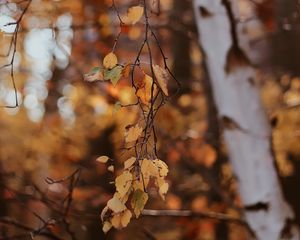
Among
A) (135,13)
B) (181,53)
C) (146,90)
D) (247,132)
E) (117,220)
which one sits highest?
(135,13)

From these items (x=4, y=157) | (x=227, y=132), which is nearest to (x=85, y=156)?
(x=227, y=132)

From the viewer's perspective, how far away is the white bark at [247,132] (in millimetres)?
2539

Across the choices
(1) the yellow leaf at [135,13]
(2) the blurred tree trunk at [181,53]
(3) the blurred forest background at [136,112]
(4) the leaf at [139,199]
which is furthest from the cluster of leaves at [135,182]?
(2) the blurred tree trunk at [181,53]

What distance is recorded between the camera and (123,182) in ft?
4.47

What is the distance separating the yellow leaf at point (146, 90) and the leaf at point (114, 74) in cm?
9

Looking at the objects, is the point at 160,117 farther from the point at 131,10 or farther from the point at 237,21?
the point at 131,10

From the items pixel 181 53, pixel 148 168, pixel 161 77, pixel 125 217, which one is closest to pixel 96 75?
pixel 161 77

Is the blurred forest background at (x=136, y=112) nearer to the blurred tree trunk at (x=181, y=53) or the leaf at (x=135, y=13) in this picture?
the blurred tree trunk at (x=181, y=53)

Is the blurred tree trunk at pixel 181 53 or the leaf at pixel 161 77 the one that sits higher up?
the leaf at pixel 161 77

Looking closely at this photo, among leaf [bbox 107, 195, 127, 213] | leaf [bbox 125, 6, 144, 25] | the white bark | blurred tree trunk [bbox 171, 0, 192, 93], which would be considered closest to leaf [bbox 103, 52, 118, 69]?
leaf [bbox 125, 6, 144, 25]

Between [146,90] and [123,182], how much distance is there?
26 cm

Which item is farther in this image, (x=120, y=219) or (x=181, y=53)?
(x=181, y=53)

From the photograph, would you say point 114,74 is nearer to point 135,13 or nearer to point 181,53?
point 135,13

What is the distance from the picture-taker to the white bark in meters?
2.54
